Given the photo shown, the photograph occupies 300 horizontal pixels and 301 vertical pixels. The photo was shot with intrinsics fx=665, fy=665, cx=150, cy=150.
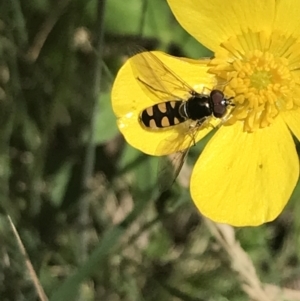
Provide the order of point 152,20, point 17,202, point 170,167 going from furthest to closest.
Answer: point 17,202 → point 152,20 → point 170,167

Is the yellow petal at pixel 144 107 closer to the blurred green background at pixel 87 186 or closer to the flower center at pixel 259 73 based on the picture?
the flower center at pixel 259 73

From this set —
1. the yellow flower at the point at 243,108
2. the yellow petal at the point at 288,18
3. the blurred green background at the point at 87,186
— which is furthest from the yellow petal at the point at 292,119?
the blurred green background at the point at 87,186

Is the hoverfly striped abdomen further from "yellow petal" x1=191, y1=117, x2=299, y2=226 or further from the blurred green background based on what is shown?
the blurred green background

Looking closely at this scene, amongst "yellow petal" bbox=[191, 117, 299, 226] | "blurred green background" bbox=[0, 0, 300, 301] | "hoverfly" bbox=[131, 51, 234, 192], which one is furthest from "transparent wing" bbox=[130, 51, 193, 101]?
"blurred green background" bbox=[0, 0, 300, 301]

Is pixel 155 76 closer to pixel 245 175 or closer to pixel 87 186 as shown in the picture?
pixel 245 175

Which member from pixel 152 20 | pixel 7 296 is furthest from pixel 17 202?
pixel 152 20

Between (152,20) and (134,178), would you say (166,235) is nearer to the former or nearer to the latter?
(134,178)
